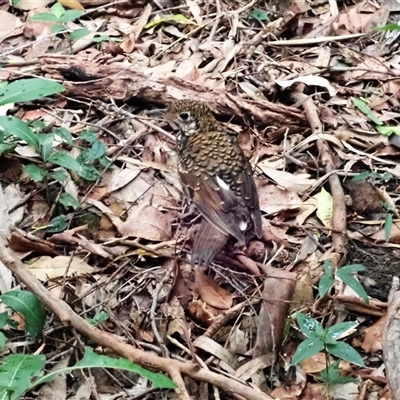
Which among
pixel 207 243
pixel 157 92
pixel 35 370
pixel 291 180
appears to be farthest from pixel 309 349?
pixel 157 92

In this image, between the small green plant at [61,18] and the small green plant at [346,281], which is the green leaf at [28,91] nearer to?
the small green plant at [61,18]

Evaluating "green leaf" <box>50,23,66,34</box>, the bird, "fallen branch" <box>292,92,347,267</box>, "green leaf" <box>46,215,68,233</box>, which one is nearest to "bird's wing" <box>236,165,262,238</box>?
the bird

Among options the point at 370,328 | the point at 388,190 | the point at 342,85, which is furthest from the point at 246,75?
the point at 370,328

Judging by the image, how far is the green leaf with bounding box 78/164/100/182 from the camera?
4.82m

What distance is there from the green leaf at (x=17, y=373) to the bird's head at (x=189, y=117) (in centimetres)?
205

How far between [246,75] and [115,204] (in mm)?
1821

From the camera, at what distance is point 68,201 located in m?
4.60

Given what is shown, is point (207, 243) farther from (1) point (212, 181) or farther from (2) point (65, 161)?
(2) point (65, 161)

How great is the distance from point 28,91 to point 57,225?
0.85 meters

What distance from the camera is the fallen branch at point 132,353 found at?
3.35m

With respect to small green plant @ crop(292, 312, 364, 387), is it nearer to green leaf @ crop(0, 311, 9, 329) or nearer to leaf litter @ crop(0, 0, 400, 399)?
leaf litter @ crop(0, 0, 400, 399)

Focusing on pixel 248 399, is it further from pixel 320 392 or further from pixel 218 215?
pixel 218 215

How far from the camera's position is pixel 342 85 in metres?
6.00

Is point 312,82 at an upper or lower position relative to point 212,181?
lower
